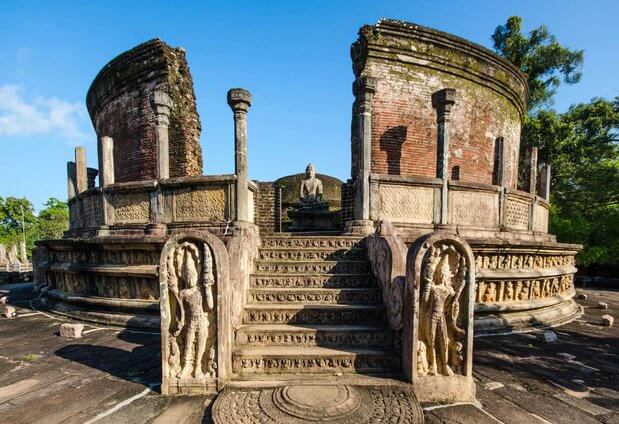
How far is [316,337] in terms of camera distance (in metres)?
3.60

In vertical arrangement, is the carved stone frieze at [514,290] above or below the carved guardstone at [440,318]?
below

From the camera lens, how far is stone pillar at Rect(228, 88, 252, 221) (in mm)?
5637

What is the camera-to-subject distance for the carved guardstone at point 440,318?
2.93 meters

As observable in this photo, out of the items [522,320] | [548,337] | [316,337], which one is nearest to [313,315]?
[316,337]

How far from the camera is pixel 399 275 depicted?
3.60 metres

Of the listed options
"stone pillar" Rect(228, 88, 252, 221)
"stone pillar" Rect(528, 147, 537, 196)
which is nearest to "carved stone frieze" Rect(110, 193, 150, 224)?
"stone pillar" Rect(228, 88, 252, 221)

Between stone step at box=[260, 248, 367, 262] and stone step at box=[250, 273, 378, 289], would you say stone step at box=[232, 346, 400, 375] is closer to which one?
stone step at box=[250, 273, 378, 289]

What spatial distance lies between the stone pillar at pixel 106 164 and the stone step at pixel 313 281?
507 cm

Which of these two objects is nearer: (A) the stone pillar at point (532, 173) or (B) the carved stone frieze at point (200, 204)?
(B) the carved stone frieze at point (200, 204)

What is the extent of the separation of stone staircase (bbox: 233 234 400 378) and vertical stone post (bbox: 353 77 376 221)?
824 mm

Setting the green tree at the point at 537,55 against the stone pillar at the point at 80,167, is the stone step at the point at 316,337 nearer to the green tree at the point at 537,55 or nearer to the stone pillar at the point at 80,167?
the stone pillar at the point at 80,167

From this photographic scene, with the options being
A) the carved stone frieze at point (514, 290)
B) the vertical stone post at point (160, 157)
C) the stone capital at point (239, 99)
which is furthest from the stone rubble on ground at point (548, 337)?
the vertical stone post at point (160, 157)

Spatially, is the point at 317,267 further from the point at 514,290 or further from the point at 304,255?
the point at 514,290

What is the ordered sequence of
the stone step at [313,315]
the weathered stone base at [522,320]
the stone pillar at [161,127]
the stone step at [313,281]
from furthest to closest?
the stone pillar at [161,127] < the weathered stone base at [522,320] < the stone step at [313,281] < the stone step at [313,315]
